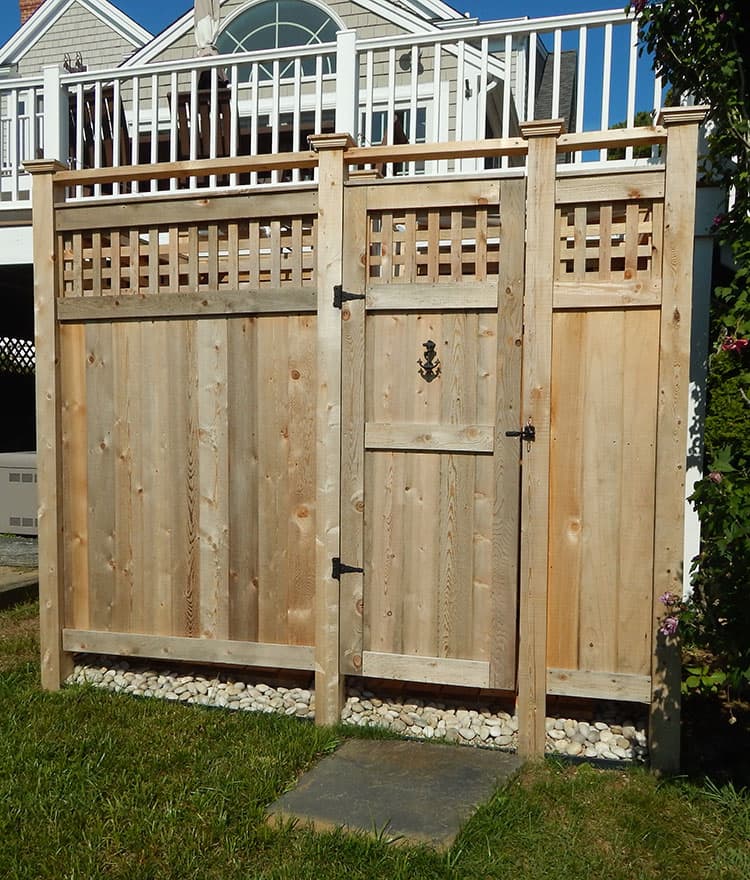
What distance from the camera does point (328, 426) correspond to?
3.36m

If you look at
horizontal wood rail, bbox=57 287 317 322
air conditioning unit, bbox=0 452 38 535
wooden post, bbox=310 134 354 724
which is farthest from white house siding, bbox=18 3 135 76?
wooden post, bbox=310 134 354 724

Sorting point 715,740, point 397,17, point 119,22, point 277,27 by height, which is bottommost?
point 715,740

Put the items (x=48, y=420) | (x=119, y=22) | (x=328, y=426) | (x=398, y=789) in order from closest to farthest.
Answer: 1. (x=398, y=789)
2. (x=328, y=426)
3. (x=48, y=420)
4. (x=119, y=22)

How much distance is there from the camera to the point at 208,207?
354cm

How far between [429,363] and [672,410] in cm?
95

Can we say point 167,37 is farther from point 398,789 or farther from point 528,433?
point 398,789

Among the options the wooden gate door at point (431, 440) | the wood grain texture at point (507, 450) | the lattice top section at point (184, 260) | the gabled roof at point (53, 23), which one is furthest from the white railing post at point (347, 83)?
the gabled roof at point (53, 23)

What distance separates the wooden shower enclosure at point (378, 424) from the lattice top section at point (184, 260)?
1 centimetres

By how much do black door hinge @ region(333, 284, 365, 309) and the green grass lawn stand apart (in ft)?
5.75

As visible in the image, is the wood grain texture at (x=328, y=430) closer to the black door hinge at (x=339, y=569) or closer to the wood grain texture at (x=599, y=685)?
the black door hinge at (x=339, y=569)

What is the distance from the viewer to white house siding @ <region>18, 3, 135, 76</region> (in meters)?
12.9

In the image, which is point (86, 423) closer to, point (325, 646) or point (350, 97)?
point (325, 646)

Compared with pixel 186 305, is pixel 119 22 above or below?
above

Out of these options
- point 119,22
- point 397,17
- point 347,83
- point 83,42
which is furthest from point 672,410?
point 83,42
